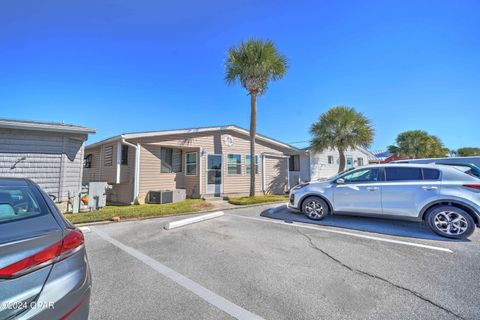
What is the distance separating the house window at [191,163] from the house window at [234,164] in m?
2.00

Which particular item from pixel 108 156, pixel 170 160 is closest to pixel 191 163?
pixel 170 160

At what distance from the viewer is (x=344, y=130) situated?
16.0 m

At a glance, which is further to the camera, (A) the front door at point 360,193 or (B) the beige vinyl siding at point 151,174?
(B) the beige vinyl siding at point 151,174

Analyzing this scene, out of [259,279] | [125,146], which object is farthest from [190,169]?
[259,279]

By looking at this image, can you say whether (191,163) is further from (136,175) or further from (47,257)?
(47,257)

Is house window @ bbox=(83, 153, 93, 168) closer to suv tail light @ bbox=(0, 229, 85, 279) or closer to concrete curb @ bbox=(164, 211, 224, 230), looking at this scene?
concrete curb @ bbox=(164, 211, 224, 230)

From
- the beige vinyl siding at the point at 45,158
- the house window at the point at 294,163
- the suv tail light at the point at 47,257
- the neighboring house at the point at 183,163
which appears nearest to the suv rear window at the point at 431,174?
the suv tail light at the point at 47,257

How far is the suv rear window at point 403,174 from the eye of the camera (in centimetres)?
519

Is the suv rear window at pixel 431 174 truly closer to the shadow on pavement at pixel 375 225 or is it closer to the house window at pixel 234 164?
the shadow on pavement at pixel 375 225

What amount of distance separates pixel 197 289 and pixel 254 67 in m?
10.7

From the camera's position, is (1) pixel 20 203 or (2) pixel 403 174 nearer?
(1) pixel 20 203

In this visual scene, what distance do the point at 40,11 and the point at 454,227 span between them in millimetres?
12920

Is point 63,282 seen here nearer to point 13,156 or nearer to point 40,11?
point 13,156

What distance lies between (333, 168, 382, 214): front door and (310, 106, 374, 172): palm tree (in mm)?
11192
